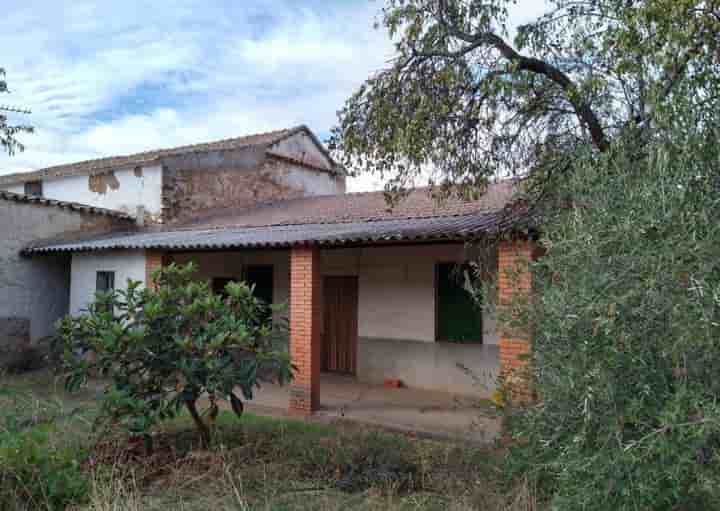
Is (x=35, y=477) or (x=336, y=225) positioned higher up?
(x=336, y=225)

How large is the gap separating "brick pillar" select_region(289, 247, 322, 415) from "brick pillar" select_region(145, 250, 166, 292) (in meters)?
3.61

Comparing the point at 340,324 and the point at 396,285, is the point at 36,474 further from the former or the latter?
the point at 340,324

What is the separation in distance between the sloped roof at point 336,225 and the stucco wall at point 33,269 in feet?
1.36

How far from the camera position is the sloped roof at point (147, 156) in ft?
51.2

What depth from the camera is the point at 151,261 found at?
1150cm

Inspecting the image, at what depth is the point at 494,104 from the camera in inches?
273

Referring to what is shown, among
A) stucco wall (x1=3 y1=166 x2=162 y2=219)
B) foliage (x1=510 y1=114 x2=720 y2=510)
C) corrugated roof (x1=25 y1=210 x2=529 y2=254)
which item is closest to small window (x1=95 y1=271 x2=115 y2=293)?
corrugated roof (x1=25 y1=210 x2=529 y2=254)

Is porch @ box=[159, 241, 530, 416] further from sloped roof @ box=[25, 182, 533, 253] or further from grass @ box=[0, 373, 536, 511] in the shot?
grass @ box=[0, 373, 536, 511]

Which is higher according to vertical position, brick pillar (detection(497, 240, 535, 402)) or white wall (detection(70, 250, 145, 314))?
white wall (detection(70, 250, 145, 314))

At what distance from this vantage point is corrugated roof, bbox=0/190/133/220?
41.5 ft

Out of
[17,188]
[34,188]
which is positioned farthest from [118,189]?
[17,188]

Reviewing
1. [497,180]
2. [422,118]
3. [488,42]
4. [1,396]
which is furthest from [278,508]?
[1,396]

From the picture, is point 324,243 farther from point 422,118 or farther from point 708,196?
point 708,196

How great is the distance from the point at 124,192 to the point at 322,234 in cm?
877
